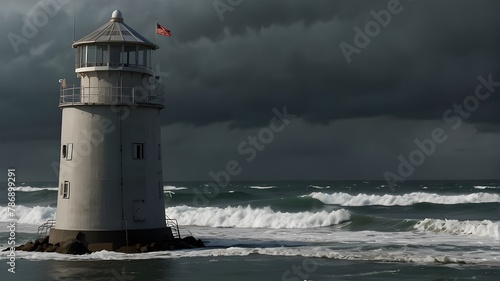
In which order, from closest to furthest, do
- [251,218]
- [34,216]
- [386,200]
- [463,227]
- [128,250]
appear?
[128,250]
[463,227]
[251,218]
[34,216]
[386,200]

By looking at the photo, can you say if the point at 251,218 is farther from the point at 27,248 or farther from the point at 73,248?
the point at 73,248

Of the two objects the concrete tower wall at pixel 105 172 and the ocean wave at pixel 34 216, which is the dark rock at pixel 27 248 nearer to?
the concrete tower wall at pixel 105 172

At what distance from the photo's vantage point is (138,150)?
73.0 feet

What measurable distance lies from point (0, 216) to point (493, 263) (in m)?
35.0

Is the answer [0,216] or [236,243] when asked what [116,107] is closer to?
[236,243]

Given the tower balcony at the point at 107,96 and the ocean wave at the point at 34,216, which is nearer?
the tower balcony at the point at 107,96

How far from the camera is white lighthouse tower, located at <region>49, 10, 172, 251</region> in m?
21.8

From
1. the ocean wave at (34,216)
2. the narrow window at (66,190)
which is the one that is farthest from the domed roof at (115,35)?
the ocean wave at (34,216)

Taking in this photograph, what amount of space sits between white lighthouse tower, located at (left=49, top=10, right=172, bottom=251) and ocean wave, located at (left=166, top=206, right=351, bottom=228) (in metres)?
15.6
